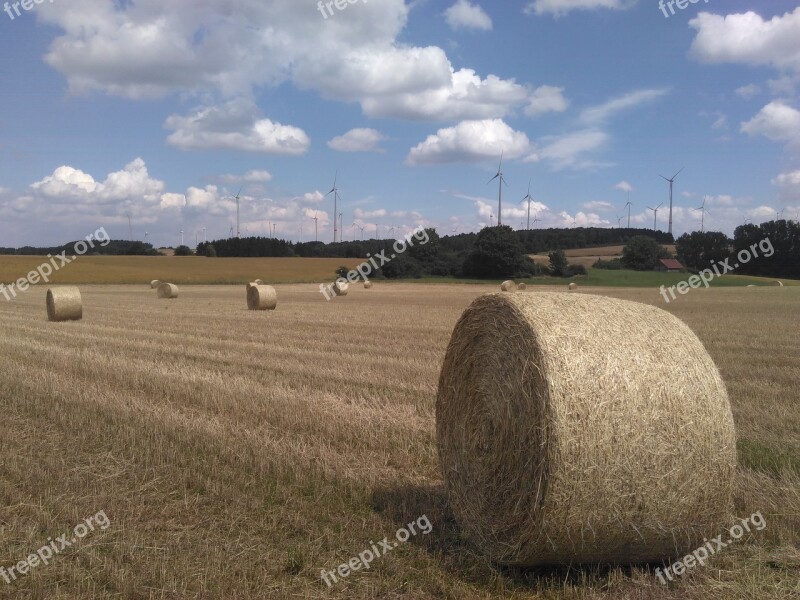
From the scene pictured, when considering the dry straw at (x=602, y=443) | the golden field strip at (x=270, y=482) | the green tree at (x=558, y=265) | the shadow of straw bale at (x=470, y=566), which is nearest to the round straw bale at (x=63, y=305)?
the golden field strip at (x=270, y=482)

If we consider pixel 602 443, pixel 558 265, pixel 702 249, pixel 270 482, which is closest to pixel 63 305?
pixel 270 482

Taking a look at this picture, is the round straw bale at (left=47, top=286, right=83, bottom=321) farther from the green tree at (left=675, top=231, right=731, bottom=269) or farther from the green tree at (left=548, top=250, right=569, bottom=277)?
the green tree at (left=675, top=231, right=731, bottom=269)

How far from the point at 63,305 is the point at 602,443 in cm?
2115

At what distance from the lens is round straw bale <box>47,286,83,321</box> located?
21453 millimetres

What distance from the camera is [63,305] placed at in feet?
70.6

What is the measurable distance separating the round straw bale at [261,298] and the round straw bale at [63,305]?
6.33 m

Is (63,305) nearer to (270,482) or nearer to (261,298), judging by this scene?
(261,298)

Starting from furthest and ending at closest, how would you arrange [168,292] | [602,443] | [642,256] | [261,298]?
[642,256], [168,292], [261,298], [602,443]

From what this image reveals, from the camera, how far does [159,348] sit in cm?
1433

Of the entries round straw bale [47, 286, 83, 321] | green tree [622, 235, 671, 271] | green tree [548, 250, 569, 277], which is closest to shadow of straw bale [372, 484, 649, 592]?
round straw bale [47, 286, 83, 321]

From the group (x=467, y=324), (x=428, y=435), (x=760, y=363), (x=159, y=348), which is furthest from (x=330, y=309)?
(x=467, y=324)

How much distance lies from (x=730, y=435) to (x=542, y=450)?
4.11 ft

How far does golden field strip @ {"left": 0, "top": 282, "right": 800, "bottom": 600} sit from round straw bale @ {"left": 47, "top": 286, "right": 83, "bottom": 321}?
9.12 m

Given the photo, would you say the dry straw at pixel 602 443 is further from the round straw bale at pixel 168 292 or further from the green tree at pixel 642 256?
the green tree at pixel 642 256
